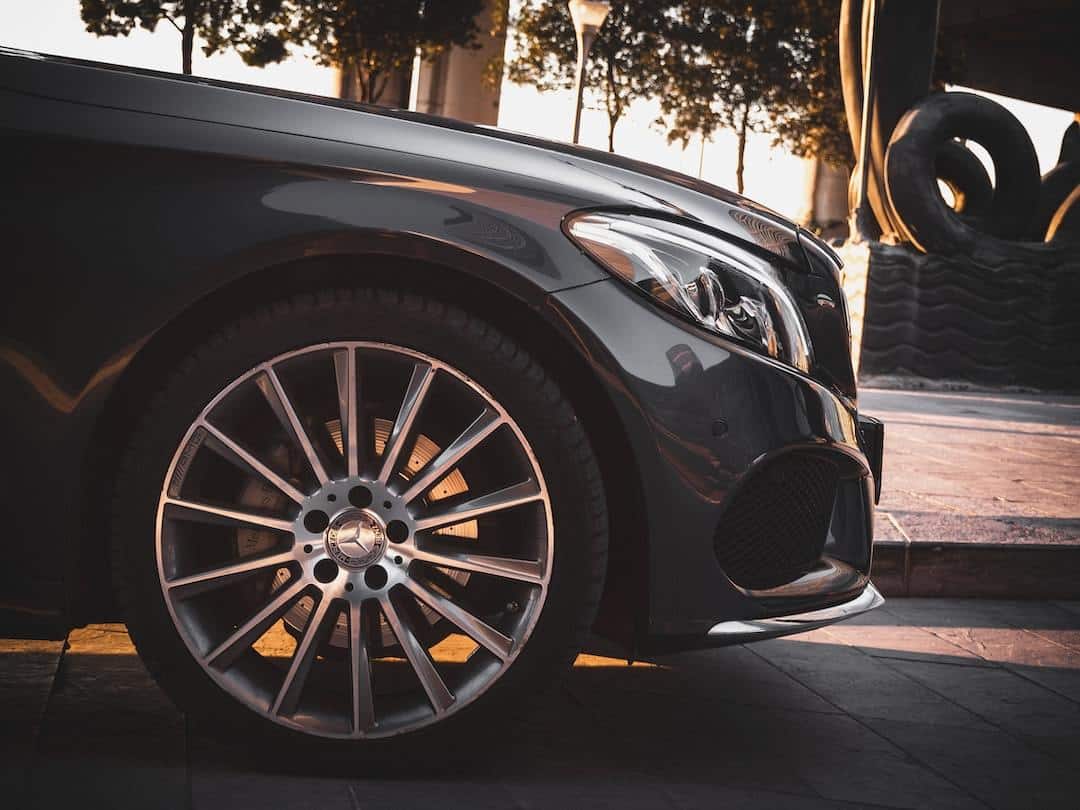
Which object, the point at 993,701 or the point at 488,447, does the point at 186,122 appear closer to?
the point at 488,447

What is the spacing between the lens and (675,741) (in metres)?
2.74

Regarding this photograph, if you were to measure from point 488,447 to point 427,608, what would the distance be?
337 millimetres

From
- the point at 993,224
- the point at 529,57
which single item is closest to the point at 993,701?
the point at 993,224

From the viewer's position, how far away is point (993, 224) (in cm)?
1553

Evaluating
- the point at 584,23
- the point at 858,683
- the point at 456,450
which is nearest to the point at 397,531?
the point at 456,450

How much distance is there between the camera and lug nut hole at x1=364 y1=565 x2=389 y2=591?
7.66 ft

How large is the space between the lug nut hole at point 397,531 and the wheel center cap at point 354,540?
2cm

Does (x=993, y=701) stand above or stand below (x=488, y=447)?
below

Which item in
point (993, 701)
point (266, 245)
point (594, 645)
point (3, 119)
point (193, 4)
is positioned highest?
Answer: point (193, 4)

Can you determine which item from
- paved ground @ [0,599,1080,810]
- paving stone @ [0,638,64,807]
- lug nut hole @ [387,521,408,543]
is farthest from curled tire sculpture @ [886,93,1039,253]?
lug nut hole @ [387,521,408,543]

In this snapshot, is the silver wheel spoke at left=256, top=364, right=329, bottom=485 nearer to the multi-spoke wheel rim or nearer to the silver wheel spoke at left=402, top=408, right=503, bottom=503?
the multi-spoke wheel rim

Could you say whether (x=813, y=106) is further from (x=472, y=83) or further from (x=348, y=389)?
(x=348, y=389)

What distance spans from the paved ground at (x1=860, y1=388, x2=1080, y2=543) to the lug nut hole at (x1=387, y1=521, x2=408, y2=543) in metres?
2.46

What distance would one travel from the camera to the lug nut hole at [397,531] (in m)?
2.34
